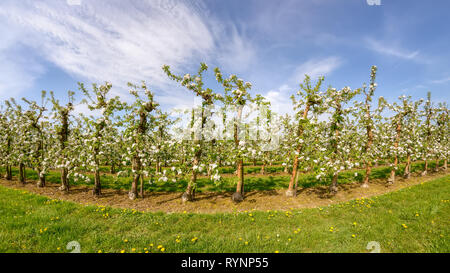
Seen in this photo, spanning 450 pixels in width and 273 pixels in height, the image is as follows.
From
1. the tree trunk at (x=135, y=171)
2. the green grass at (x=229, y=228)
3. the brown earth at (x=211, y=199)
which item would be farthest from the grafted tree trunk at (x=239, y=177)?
the tree trunk at (x=135, y=171)

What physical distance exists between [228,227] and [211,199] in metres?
4.80

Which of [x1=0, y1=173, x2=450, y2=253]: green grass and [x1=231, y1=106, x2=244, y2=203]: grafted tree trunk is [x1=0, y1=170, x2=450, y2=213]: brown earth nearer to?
[x1=231, y1=106, x2=244, y2=203]: grafted tree trunk

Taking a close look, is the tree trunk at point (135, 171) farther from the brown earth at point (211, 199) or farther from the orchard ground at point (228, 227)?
the orchard ground at point (228, 227)

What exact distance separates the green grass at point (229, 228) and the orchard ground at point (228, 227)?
0.03 m

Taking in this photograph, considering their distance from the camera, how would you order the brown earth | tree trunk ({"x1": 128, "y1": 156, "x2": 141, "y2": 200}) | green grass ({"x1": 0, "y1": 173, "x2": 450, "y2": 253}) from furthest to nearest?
1. tree trunk ({"x1": 128, "y1": 156, "x2": 141, "y2": 200})
2. the brown earth
3. green grass ({"x1": 0, "y1": 173, "x2": 450, "y2": 253})

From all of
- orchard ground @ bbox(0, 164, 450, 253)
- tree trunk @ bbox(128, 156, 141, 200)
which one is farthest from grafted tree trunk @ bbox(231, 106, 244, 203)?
tree trunk @ bbox(128, 156, 141, 200)

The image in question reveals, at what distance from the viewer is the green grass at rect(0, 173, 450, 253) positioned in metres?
5.86

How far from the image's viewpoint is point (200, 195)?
43.2ft

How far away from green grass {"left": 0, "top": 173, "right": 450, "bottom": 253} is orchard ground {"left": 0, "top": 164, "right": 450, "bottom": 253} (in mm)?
30

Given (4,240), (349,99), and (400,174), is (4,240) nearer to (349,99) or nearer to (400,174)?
(349,99)

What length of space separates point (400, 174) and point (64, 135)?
123 feet

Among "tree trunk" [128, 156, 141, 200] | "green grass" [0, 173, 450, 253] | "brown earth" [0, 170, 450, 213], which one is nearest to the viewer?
"green grass" [0, 173, 450, 253]

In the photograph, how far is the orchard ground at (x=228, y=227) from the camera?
5871mm
